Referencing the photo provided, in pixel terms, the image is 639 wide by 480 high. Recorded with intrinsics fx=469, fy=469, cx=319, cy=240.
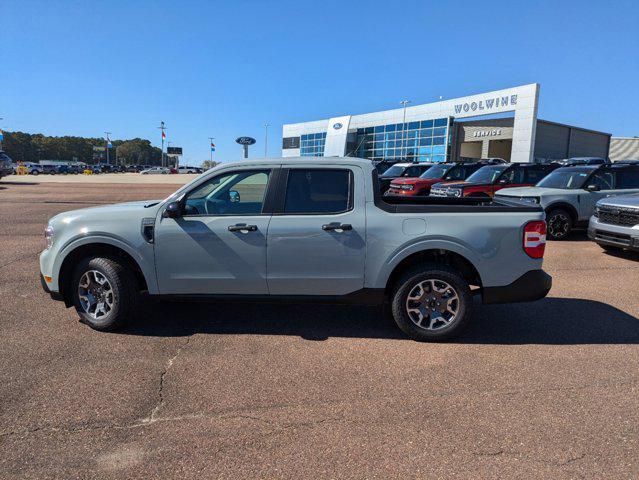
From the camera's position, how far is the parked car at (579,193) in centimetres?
1069

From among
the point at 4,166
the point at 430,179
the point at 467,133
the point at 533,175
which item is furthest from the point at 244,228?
the point at 467,133

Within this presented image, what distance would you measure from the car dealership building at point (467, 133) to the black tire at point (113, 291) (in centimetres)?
3515

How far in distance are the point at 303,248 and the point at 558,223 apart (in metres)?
8.61

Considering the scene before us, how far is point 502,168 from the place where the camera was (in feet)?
→ 45.4

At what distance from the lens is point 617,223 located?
871 cm

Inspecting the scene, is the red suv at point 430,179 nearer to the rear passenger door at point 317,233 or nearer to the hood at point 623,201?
the hood at point 623,201

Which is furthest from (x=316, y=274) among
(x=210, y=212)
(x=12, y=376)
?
(x=12, y=376)

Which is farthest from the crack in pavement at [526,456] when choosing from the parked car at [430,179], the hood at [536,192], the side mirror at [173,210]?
the parked car at [430,179]

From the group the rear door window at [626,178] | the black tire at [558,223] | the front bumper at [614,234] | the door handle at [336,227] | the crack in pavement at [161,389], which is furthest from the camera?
the rear door window at [626,178]

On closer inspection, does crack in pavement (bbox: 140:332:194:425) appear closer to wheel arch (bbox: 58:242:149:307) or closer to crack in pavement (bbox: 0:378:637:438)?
crack in pavement (bbox: 0:378:637:438)

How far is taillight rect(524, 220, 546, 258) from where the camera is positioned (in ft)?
14.6

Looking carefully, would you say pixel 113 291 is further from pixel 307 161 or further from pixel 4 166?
pixel 4 166

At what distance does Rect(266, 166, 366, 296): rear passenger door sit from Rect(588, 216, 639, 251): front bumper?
251 inches

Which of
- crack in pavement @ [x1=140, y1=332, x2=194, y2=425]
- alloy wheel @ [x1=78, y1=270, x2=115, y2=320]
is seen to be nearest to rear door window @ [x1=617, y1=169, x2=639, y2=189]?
crack in pavement @ [x1=140, y1=332, x2=194, y2=425]
